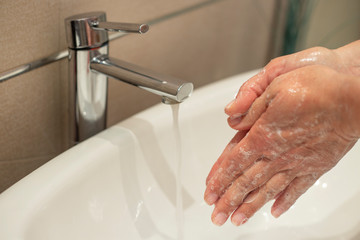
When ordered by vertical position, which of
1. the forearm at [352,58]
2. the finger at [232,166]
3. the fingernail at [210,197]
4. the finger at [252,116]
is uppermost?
the forearm at [352,58]

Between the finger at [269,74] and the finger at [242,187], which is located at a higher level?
the finger at [269,74]

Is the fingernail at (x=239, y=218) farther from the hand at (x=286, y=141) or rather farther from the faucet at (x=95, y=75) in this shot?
the faucet at (x=95, y=75)

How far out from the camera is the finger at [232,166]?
2.11ft

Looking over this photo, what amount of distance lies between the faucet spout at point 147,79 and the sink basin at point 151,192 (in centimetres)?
9

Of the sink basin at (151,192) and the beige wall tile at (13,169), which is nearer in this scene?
the sink basin at (151,192)

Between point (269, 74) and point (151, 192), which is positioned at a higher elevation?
point (269, 74)

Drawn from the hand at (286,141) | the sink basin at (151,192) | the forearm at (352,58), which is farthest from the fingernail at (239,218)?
the forearm at (352,58)

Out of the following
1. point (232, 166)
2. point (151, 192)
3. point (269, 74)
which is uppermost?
point (269, 74)

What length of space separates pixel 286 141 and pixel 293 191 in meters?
0.11

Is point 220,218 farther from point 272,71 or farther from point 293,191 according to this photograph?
point 272,71

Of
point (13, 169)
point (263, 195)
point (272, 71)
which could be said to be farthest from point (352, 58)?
point (13, 169)

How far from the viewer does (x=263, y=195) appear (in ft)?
2.22

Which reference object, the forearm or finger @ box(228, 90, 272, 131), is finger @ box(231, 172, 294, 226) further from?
the forearm

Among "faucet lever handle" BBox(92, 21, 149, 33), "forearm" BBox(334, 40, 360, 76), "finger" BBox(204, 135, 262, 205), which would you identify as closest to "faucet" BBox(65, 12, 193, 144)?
"faucet lever handle" BBox(92, 21, 149, 33)
